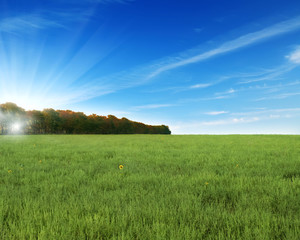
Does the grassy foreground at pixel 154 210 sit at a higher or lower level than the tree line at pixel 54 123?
lower

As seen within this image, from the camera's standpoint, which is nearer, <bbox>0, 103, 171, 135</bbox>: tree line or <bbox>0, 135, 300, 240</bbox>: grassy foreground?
<bbox>0, 135, 300, 240</bbox>: grassy foreground

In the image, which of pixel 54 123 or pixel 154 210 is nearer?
pixel 154 210

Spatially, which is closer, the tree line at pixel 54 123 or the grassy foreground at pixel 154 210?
the grassy foreground at pixel 154 210

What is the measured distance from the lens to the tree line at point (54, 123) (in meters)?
63.0

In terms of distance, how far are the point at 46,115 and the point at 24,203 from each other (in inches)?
2910

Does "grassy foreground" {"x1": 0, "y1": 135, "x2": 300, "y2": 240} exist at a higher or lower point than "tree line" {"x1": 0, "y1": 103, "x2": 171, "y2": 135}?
lower

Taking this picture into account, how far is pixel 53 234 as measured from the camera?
2262 mm

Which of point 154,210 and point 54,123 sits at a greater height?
point 54,123

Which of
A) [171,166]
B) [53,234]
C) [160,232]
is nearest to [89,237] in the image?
[53,234]

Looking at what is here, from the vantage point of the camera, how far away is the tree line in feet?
207

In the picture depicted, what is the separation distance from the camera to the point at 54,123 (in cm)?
6956

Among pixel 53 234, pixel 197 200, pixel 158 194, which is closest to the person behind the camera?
pixel 53 234

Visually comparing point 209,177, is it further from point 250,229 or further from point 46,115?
point 46,115

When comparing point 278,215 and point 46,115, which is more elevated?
point 46,115
